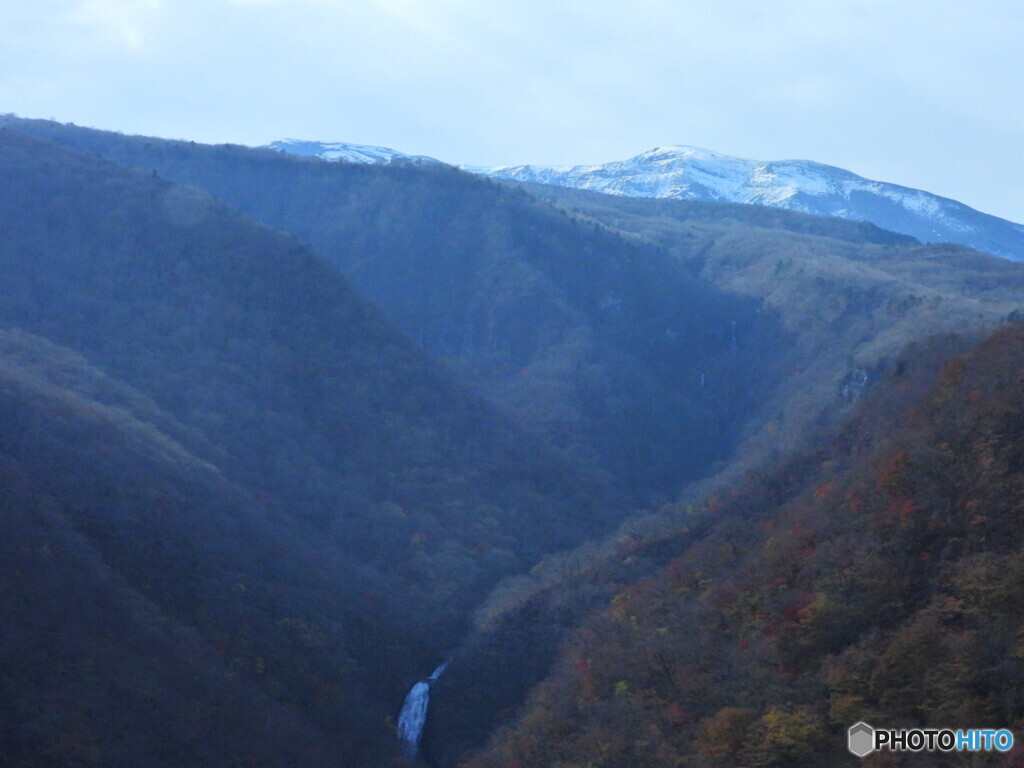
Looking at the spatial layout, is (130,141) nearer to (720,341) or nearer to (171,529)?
(720,341)

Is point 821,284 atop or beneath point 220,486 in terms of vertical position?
atop

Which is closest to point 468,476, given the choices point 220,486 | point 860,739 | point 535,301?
point 220,486

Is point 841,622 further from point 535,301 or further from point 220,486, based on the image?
point 535,301

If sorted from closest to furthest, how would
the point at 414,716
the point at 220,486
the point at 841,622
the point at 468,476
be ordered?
the point at 841,622, the point at 414,716, the point at 220,486, the point at 468,476

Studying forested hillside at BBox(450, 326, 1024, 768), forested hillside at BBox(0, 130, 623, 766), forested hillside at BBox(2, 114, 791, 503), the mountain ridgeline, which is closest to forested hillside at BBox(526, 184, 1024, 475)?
the mountain ridgeline

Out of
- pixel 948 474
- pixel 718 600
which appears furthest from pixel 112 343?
pixel 948 474

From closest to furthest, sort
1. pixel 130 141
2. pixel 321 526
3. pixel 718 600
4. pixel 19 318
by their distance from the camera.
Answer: pixel 718 600 → pixel 321 526 → pixel 19 318 → pixel 130 141

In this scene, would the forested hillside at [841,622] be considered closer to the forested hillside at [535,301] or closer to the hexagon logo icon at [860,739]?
the hexagon logo icon at [860,739]
